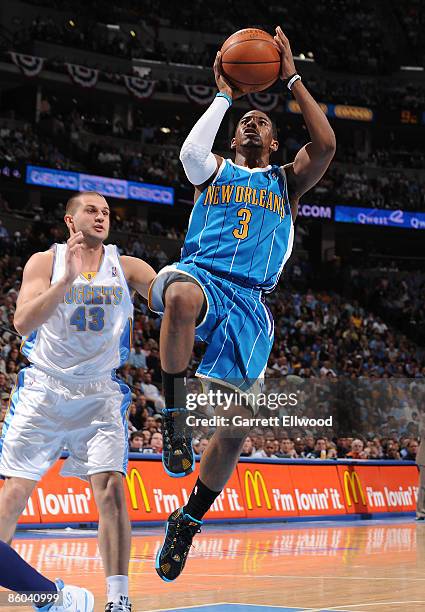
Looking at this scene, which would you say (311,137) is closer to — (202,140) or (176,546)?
(202,140)

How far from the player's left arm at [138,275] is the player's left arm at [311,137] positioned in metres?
0.94

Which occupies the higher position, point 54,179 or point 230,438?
point 54,179

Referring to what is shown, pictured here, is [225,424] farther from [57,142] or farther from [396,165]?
[396,165]

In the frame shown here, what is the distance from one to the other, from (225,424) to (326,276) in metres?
25.1

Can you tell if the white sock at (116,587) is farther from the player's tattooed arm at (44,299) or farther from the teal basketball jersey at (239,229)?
the teal basketball jersey at (239,229)

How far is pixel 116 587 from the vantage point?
479 cm

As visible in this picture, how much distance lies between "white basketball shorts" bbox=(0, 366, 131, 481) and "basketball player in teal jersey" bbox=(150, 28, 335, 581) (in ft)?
1.53

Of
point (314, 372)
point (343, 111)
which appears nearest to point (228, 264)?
point (314, 372)

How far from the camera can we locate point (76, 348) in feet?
16.9

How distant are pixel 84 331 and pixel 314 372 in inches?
639

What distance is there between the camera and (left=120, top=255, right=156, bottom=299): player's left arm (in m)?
5.38

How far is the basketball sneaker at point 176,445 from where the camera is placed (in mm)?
4637

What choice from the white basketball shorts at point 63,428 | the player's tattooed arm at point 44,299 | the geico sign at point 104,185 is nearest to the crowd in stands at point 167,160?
the geico sign at point 104,185

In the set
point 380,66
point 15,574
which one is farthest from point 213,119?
point 380,66
